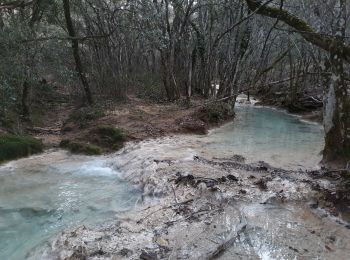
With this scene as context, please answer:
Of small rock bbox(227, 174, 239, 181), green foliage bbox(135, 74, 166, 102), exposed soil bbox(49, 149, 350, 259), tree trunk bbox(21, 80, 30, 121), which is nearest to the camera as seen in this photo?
exposed soil bbox(49, 149, 350, 259)

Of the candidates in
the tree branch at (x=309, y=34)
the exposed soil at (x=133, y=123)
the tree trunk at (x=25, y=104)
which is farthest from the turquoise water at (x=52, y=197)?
the tree branch at (x=309, y=34)

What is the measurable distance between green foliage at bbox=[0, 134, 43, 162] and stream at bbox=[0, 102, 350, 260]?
0.26 metres

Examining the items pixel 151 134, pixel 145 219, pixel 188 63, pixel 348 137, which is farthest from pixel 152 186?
pixel 188 63

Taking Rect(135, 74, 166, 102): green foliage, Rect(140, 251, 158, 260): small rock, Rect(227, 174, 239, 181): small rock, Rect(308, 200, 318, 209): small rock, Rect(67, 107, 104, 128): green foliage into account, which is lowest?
Rect(140, 251, 158, 260): small rock

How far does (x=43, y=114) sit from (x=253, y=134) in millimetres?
8139

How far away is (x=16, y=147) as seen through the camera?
10.1 m

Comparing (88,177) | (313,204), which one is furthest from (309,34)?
(88,177)

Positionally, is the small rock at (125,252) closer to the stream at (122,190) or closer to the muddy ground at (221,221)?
the muddy ground at (221,221)

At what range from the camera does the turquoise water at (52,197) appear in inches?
244

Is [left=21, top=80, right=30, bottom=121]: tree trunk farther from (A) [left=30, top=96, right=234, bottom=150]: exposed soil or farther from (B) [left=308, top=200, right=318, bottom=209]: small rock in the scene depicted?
(B) [left=308, top=200, right=318, bottom=209]: small rock

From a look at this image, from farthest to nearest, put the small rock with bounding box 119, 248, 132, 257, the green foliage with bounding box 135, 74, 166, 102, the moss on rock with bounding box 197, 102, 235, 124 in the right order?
the green foliage with bounding box 135, 74, 166, 102 → the moss on rock with bounding box 197, 102, 235, 124 → the small rock with bounding box 119, 248, 132, 257

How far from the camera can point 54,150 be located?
10.9m

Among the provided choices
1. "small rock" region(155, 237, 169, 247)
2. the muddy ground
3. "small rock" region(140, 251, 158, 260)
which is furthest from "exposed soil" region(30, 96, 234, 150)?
"small rock" region(140, 251, 158, 260)

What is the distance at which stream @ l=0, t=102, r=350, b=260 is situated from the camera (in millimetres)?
5602
